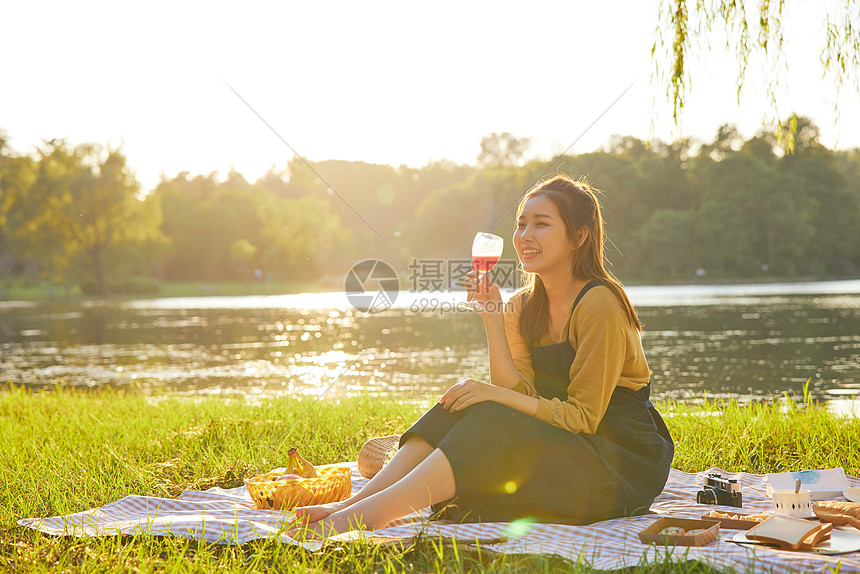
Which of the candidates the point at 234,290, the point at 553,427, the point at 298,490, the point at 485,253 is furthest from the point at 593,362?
the point at 234,290

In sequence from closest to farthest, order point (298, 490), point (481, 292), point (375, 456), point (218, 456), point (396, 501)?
point (396, 501) < point (481, 292) < point (298, 490) < point (375, 456) < point (218, 456)

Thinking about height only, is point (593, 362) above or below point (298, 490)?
above

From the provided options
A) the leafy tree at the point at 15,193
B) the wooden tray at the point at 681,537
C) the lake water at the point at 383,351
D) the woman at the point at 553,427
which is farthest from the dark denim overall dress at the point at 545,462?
the leafy tree at the point at 15,193

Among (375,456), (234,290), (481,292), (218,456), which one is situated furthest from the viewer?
(234,290)

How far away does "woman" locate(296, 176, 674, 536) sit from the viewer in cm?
279

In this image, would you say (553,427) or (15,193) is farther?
(15,193)

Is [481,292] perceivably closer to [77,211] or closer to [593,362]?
[593,362]

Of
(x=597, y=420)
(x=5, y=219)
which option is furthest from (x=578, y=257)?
(x=5, y=219)

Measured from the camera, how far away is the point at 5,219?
146 feet

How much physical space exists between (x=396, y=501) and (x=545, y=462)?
1.83 feet

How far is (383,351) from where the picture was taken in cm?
1487

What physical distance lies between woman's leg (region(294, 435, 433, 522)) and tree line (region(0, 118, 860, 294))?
1217 inches

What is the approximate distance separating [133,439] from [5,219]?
4569 centimetres

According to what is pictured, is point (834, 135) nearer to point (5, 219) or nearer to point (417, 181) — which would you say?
point (417, 181)
